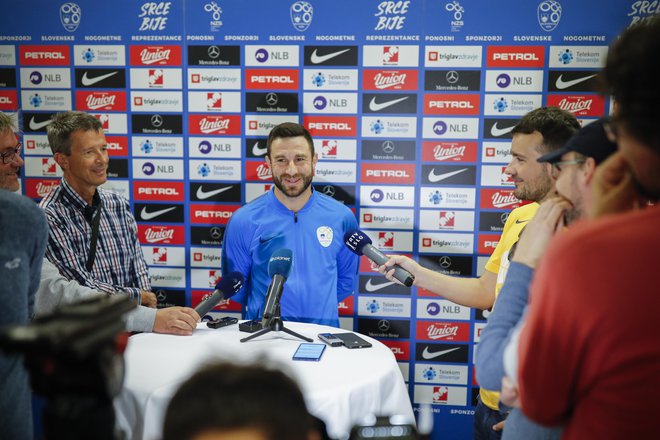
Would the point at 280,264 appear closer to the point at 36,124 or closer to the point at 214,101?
the point at 214,101

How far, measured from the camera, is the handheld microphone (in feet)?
6.82

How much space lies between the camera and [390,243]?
3.58 metres

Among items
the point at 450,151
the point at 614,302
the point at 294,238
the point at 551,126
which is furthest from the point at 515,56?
the point at 614,302

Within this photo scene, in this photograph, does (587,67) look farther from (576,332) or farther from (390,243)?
(576,332)

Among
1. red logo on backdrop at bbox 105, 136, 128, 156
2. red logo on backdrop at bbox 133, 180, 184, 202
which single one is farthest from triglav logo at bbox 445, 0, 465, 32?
red logo on backdrop at bbox 105, 136, 128, 156

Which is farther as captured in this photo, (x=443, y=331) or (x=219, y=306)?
(x=219, y=306)

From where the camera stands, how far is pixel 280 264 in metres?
2.22

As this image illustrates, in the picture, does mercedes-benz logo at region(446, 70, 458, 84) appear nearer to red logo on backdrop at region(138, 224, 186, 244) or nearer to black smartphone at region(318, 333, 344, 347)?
black smartphone at region(318, 333, 344, 347)

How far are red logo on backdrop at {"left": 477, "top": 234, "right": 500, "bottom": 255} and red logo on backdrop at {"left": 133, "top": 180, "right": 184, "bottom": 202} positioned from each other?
90.5 inches

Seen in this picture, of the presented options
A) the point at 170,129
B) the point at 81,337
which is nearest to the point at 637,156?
the point at 81,337

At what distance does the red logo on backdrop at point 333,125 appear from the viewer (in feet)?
11.6

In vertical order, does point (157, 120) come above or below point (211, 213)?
above

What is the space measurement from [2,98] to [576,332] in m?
4.29

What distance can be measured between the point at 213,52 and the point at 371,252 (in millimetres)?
2142
